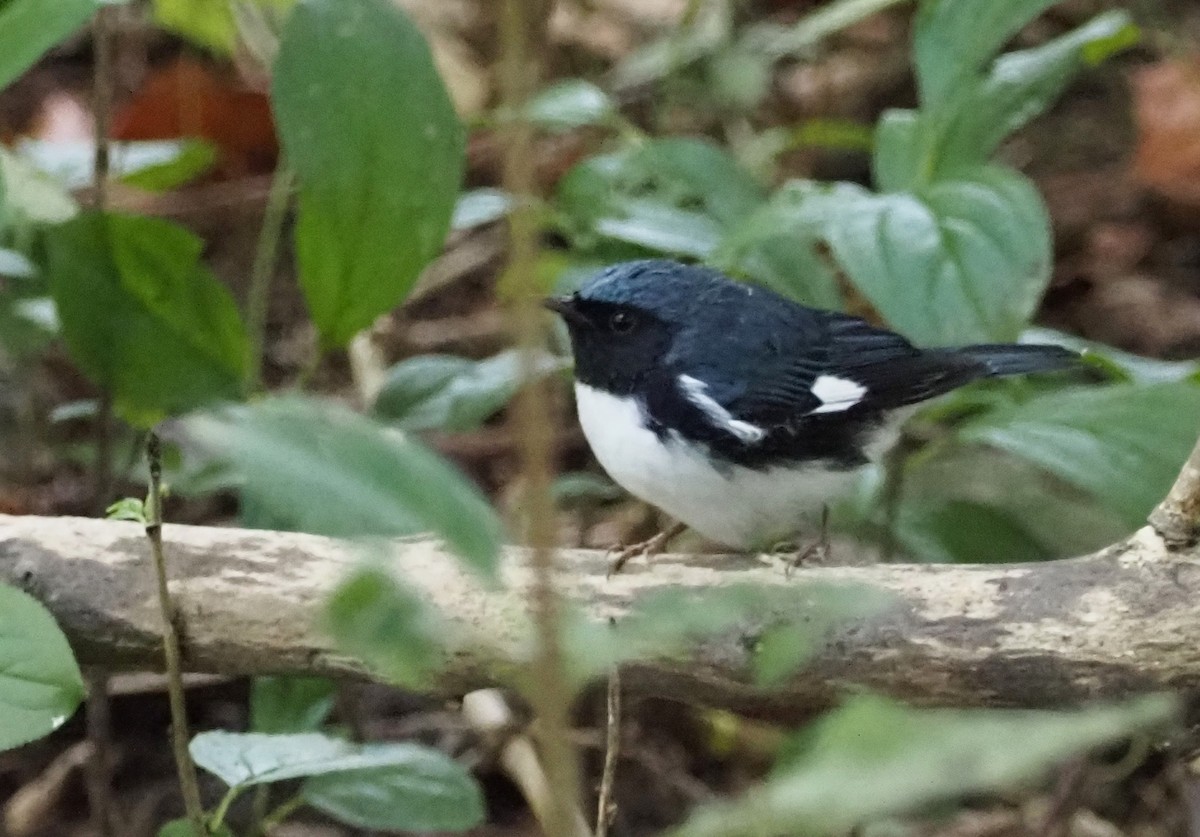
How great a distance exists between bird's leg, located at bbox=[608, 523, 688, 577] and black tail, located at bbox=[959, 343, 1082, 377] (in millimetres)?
598

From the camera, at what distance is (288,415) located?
62 centimetres

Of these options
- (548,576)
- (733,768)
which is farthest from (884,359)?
(548,576)

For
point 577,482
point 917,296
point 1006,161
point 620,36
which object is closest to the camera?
point 917,296

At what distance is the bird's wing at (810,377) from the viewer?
7.22 ft

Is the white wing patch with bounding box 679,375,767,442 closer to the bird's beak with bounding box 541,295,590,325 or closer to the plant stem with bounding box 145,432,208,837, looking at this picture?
the bird's beak with bounding box 541,295,590,325

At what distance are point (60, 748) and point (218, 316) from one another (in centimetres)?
107

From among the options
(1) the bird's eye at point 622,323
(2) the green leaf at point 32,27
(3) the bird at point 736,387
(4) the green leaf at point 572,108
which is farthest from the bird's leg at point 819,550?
(2) the green leaf at point 32,27

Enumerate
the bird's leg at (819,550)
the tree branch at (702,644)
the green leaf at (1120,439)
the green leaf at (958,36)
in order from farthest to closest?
the bird's leg at (819,550), the green leaf at (958,36), the green leaf at (1120,439), the tree branch at (702,644)

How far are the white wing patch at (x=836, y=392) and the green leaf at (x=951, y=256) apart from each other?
234mm

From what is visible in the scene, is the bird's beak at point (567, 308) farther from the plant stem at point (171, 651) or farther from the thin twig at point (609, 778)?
the thin twig at point (609, 778)

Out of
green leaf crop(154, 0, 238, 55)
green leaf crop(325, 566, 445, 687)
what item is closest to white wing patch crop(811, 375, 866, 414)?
green leaf crop(154, 0, 238, 55)

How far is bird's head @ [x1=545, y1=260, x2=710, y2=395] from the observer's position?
2.31 meters

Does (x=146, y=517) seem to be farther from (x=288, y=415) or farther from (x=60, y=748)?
(x=60, y=748)

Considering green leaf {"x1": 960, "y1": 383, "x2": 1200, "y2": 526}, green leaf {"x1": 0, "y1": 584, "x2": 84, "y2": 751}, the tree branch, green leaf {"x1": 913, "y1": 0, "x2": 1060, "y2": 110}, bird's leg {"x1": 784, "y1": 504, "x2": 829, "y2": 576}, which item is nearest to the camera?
green leaf {"x1": 0, "y1": 584, "x2": 84, "y2": 751}
